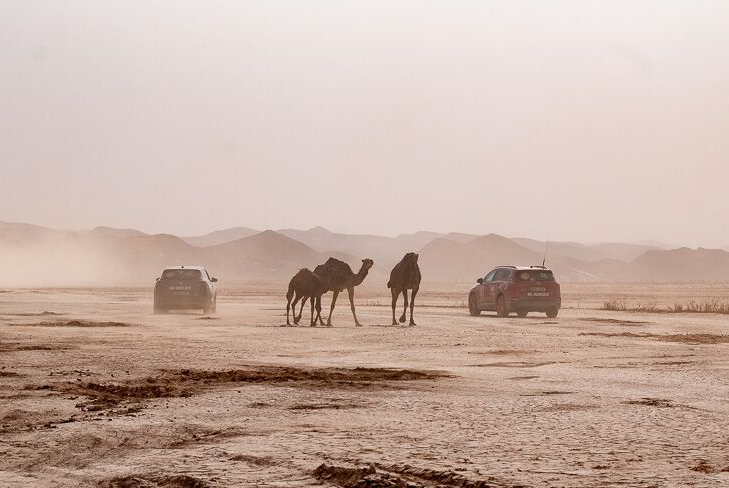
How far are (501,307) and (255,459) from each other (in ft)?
93.5

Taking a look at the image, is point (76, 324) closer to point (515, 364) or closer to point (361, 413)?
point (515, 364)

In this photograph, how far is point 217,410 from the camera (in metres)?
11.7

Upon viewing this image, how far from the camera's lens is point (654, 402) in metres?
12.2

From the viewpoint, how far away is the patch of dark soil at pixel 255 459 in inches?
333

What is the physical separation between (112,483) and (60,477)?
1.63 feet

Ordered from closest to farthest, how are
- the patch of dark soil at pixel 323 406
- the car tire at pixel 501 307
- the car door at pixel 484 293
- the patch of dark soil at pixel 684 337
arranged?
the patch of dark soil at pixel 323 406 → the patch of dark soil at pixel 684 337 → the car tire at pixel 501 307 → the car door at pixel 484 293

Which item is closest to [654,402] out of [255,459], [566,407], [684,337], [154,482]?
[566,407]

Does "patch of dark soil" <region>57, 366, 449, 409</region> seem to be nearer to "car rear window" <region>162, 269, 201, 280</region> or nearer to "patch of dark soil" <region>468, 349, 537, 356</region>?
"patch of dark soil" <region>468, 349, 537, 356</region>

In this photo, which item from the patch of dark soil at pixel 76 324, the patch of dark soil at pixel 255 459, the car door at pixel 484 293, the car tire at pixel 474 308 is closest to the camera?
the patch of dark soil at pixel 255 459

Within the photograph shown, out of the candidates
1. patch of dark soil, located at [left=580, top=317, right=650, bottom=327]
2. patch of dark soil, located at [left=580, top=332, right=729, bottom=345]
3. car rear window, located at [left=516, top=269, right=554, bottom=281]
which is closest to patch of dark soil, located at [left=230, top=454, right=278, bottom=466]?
patch of dark soil, located at [left=580, top=332, right=729, bottom=345]

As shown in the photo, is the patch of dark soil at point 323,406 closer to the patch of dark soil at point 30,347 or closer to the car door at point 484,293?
the patch of dark soil at point 30,347

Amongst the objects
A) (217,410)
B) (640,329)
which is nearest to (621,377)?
(217,410)

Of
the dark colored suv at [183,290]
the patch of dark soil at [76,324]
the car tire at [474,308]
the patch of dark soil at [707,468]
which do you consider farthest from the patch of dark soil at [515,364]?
the dark colored suv at [183,290]

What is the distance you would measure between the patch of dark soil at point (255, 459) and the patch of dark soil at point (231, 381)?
361 cm
